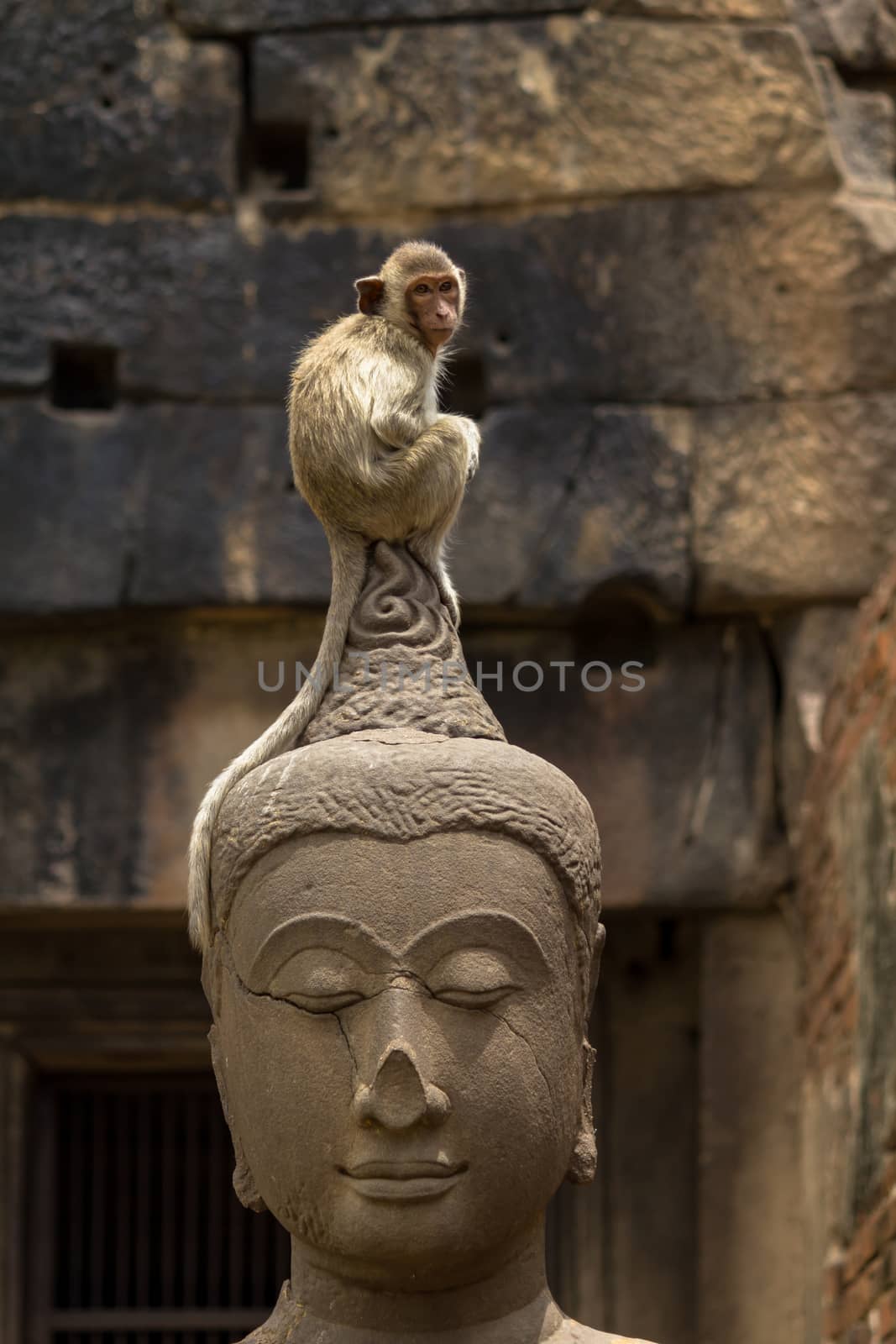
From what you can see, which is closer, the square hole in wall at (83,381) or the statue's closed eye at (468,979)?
the statue's closed eye at (468,979)

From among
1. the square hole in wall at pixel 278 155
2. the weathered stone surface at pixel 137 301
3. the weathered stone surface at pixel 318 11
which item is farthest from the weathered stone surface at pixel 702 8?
the weathered stone surface at pixel 137 301

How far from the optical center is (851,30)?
760 centimetres

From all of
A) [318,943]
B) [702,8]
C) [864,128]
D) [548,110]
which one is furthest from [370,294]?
[864,128]

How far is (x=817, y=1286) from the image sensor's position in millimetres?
6543

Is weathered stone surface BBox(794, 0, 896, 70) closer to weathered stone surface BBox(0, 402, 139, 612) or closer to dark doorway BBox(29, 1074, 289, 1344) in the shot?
weathered stone surface BBox(0, 402, 139, 612)

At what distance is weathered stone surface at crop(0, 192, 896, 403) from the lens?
717 centimetres

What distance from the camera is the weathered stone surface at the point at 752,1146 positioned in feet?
22.8

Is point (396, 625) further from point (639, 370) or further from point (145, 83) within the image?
point (145, 83)

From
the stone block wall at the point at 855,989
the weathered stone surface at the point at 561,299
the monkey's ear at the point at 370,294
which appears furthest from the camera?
the weathered stone surface at the point at 561,299

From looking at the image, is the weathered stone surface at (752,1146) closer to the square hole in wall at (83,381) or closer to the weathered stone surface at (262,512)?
the weathered stone surface at (262,512)

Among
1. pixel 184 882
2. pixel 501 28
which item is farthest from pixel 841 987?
pixel 501 28

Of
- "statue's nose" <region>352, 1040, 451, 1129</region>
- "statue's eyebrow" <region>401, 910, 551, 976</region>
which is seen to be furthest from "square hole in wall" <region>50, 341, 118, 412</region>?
"statue's nose" <region>352, 1040, 451, 1129</region>

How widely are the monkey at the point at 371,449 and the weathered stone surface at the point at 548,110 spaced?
310cm

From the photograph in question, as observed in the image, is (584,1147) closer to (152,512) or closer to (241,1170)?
(241,1170)
